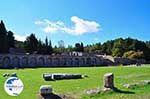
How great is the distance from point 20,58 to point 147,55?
60.2 meters

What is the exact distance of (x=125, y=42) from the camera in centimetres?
14662

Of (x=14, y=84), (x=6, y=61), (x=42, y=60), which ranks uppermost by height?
(x=42, y=60)

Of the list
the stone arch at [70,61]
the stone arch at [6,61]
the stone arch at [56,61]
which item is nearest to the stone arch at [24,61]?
the stone arch at [6,61]

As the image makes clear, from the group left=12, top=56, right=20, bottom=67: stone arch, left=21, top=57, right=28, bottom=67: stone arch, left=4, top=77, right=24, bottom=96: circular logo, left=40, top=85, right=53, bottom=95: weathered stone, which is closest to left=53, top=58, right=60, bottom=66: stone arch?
left=21, top=57, right=28, bottom=67: stone arch

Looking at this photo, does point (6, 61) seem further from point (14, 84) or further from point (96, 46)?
point (96, 46)

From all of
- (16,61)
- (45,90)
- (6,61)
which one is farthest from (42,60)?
(45,90)

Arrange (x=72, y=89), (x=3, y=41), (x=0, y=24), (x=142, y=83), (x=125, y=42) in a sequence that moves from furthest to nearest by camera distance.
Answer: (x=125, y=42), (x=0, y=24), (x=3, y=41), (x=142, y=83), (x=72, y=89)

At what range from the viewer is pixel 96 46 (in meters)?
168

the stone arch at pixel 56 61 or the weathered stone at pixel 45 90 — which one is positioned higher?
the stone arch at pixel 56 61

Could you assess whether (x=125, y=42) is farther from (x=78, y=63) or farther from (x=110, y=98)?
(x=110, y=98)

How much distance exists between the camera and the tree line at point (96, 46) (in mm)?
94694

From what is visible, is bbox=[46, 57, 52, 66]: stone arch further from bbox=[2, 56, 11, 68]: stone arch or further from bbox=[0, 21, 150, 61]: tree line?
bbox=[2, 56, 11, 68]: stone arch

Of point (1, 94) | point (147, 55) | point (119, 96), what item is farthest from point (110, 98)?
point (147, 55)

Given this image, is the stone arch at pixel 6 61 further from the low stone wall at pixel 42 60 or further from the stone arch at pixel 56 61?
the stone arch at pixel 56 61
